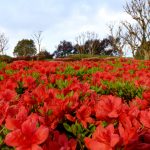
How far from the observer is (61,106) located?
2039 millimetres

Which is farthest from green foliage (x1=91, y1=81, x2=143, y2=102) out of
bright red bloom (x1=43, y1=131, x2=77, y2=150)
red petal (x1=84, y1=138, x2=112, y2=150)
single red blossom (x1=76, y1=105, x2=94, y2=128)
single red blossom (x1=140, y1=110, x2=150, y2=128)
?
red petal (x1=84, y1=138, x2=112, y2=150)

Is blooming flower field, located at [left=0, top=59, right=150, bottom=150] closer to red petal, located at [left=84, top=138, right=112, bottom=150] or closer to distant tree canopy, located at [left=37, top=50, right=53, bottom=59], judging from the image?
red petal, located at [left=84, top=138, right=112, bottom=150]

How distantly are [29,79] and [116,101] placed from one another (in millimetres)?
2293

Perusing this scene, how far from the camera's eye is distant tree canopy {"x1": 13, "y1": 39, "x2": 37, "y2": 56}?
262 ft

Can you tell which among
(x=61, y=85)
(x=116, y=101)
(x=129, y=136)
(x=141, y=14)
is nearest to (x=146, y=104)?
(x=116, y=101)

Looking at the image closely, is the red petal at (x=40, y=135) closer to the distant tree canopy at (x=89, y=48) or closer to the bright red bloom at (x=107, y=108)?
the bright red bloom at (x=107, y=108)

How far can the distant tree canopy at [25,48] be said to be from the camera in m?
79.8

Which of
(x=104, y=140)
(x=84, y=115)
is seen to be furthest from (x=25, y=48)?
(x=104, y=140)

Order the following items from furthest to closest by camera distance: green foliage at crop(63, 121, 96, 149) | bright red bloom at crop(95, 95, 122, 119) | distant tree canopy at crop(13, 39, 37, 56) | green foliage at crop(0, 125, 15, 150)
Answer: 1. distant tree canopy at crop(13, 39, 37, 56)
2. bright red bloom at crop(95, 95, 122, 119)
3. green foliage at crop(63, 121, 96, 149)
4. green foliage at crop(0, 125, 15, 150)

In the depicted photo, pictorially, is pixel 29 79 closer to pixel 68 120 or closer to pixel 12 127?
pixel 68 120

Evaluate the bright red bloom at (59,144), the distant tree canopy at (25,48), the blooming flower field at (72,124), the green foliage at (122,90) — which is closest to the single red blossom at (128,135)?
the blooming flower field at (72,124)

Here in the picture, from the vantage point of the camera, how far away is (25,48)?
3164 inches

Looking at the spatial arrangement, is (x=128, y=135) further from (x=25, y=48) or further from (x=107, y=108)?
(x=25, y=48)

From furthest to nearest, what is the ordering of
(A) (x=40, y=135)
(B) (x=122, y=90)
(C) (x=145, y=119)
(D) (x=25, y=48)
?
1. (D) (x=25, y=48)
2. (B) (x=122, y=90)
3. (C) (x=145, y=119)
4. (A) (x=40, y=135)
